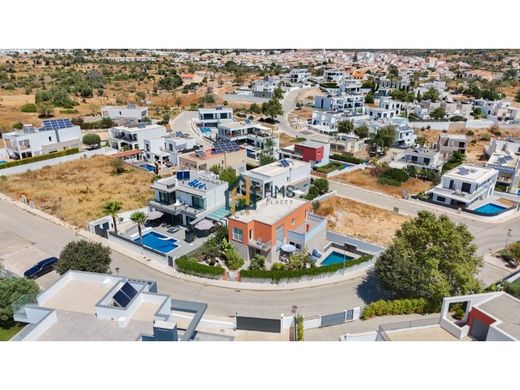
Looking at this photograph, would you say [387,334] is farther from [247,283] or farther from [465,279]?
[247,283]

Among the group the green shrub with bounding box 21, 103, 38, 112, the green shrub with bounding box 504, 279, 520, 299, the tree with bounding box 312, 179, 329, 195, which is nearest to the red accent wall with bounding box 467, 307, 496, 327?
the green shrub with bounding box 504, 279, 520, 299

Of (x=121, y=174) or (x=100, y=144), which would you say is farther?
(x=100, y=144)

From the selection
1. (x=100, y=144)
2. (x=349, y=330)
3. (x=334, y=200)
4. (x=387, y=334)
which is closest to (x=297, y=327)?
(x=349, y=330)

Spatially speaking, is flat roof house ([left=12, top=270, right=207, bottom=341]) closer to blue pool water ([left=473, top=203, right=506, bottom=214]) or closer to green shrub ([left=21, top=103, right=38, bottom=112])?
blue pool water ([left=473, top=203, right=506, bottom=214])

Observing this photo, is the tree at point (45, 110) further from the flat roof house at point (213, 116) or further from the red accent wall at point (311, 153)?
the red accent wall at point (311, 153)

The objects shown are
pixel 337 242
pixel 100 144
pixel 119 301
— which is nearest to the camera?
pixel 119 301

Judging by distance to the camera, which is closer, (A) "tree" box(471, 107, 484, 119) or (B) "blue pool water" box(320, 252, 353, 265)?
(B) "blue pool water" box(320, 252, 353, 265)

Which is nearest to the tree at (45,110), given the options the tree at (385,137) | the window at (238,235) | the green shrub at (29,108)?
the green shrub at (29,108)
